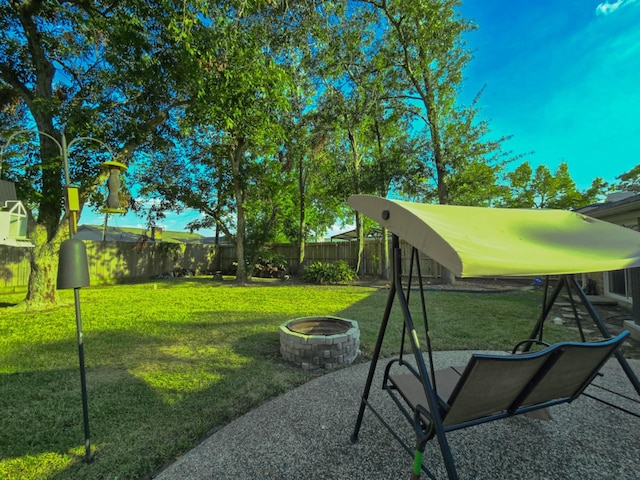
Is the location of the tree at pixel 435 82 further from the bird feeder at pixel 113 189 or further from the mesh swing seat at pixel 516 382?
the bird feeder at pixel 113 189

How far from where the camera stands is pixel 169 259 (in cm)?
1467

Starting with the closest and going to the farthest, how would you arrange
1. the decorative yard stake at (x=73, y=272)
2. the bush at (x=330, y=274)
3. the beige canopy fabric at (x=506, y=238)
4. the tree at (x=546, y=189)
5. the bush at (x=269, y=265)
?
the beige canopy fabric at (x=506, y=238) < the decorative yard stake at (x=73, y=272) < the bush at (x=330, y=274) < the bush at (x=269, y=265) < the tree at (x=546, y=189)

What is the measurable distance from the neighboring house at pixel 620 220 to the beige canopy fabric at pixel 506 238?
5126 mm

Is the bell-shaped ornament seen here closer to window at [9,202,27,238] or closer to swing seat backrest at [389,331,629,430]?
swing seat backrest at [389,331,629,430]

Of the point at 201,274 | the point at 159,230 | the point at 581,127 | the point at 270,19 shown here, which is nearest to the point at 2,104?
the point at 159,230

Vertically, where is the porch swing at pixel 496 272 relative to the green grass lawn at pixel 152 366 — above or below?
above

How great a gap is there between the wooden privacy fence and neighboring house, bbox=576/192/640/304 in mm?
4916

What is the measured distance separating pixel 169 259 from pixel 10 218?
10.9 meters

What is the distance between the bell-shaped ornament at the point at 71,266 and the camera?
1.96 m

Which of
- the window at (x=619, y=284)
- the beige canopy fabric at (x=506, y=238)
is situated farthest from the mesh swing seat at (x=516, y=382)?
the window at (x=619, y=284)

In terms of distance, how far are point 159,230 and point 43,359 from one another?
9.60 m

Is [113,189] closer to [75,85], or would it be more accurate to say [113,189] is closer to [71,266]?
[71,266]

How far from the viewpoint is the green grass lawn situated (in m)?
2.10

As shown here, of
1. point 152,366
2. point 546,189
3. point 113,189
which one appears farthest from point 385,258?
point 546,189
